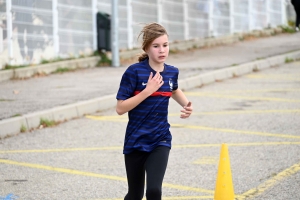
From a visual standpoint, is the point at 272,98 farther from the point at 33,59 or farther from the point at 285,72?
the point at 33,59

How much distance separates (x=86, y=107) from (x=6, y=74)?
3.79 meters

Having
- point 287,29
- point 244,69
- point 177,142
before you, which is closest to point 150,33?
point 177,142

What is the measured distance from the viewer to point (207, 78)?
1623 cm

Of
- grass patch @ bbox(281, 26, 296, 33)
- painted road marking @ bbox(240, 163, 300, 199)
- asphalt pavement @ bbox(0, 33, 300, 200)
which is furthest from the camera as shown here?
grass patch @ bbox(281, 26, 296, 33)

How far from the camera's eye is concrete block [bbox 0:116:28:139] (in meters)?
10.6

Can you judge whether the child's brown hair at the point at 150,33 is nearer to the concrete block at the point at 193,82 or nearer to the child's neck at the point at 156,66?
the child's neck at the point at 156,66

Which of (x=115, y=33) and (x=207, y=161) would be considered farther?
(x=115, y=33)

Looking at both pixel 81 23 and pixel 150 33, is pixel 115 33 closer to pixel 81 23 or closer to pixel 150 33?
pixel 81 23

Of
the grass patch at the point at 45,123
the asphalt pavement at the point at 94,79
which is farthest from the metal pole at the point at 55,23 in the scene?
the grass patch at the point at 45,123

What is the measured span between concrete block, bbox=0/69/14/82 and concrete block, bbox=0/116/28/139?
15.7 feet

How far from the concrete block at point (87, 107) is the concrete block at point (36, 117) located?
80 centimetres

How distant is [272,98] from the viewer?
13.7 metres

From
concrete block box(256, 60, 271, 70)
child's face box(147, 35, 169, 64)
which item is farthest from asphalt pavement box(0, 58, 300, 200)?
→ concrete block box(256, 60, 271, 70)

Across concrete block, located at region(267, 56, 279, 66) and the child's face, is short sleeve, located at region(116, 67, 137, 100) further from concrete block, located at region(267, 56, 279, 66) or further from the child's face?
concrete block, located at region(267, 56, 279, 66)
